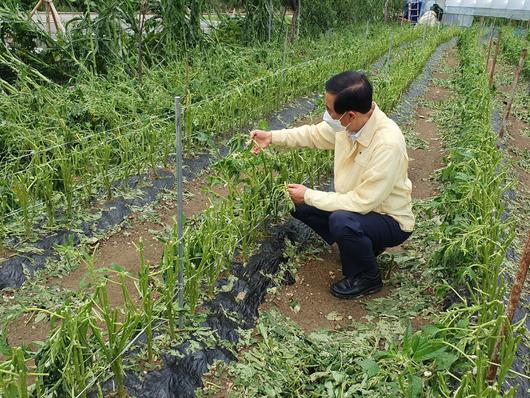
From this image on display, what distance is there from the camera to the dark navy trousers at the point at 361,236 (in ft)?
7.84

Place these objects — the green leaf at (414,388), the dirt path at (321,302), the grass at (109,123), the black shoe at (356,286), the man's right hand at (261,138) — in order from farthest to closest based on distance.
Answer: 1. the grass at (109,123)
2. the man's right hand at (261,138)
3. the black shoe at (356,286)
4. the dirt path at (321,302)
5. the green leaf at (414,388)

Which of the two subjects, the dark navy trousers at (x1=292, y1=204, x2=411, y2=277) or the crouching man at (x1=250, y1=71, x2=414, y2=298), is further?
the dark navy trousers at (x1=292, y1=204, x2=411, y2=277)

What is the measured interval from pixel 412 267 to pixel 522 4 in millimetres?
19461

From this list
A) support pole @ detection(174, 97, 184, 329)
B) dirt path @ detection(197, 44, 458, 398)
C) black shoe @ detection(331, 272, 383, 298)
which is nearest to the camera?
support pole @ detection(174, 97, 184, 329)

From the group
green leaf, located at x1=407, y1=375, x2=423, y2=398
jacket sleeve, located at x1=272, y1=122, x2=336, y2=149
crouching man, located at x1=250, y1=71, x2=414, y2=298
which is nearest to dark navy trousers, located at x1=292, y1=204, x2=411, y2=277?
crouching man, located at x1=250, y1=71, x2=414, y2=298

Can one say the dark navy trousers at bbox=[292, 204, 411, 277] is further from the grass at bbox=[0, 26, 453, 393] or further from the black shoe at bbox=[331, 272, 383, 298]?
the grass at bbox=[0, 26, 453, 393]

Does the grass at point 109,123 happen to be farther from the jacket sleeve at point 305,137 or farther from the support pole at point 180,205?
the support pole at point 180,205

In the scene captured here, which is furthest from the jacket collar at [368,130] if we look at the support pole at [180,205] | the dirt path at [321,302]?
the support pole at [180,205]

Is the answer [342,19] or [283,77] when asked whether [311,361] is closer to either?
[283,77]

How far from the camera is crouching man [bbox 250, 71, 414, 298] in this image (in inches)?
90.0

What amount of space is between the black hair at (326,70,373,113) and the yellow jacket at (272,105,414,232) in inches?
5.1

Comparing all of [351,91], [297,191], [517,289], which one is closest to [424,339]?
[517,289]

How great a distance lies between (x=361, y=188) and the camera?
2.36 metres

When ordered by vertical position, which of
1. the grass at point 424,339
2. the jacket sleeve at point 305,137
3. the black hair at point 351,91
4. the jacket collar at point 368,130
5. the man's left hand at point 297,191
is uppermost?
the black hair at point 351,91
